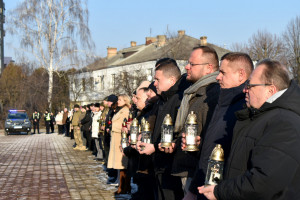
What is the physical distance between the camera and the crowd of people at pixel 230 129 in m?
2.93

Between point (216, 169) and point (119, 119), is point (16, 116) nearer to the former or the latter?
point (119, 119)

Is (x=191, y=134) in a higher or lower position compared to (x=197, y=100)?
lower

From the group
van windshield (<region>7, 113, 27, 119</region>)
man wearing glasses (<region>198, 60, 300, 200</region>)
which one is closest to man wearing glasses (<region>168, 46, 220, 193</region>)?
man wearing glasses (<region>198, 60, 300, 200</region>)

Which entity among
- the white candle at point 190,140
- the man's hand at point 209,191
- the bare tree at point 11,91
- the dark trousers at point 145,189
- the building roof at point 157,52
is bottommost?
the dark trousers at point 145,189

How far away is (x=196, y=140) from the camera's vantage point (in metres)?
4.46

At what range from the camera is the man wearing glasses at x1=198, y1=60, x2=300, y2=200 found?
290cm

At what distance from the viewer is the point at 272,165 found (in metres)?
2.89

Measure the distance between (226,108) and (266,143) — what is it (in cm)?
109

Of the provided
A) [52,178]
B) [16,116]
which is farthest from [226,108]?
[16,116]

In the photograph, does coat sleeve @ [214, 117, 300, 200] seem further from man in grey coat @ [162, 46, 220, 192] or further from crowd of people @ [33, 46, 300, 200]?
man in grey coat @ [162, 46, 220, 192]

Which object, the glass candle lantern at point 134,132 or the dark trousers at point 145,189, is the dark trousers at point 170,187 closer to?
the glass candle lantern at point 134,132

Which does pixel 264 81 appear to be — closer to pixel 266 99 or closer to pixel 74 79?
pixel 266 99

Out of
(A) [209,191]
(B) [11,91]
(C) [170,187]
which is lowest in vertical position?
(C) [170,187]

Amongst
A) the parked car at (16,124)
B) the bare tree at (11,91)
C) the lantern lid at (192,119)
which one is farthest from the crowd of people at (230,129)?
the bare tree at (11,91)
